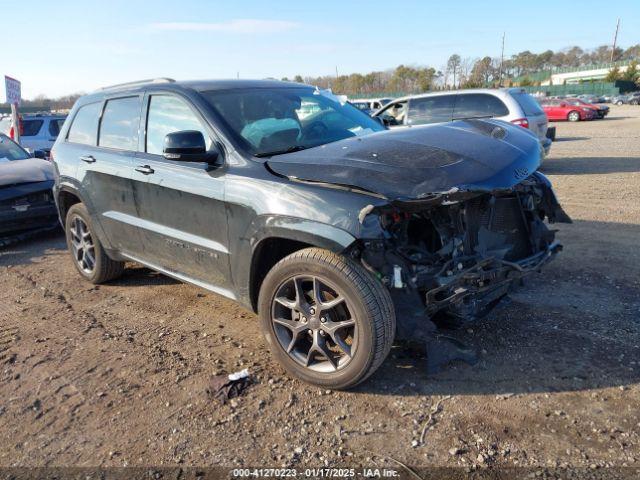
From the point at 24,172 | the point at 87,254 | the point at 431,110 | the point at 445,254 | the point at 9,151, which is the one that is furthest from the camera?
the point at 431,110

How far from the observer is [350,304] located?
3.00 m

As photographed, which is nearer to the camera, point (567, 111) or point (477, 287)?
point (477, 287)

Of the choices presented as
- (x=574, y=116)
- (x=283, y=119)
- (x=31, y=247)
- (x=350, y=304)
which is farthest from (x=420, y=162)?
(x=574, y=116)

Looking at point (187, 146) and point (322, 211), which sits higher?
point (187, 146)

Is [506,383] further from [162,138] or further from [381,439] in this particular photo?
[162,138]

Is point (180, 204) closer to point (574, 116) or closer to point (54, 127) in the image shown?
point (54, 127)

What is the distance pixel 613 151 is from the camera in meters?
14.4

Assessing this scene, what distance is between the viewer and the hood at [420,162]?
2.99 m

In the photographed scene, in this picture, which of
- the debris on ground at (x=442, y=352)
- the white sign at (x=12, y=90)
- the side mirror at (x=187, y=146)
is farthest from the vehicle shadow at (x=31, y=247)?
the white sign at (x=12, y=90)

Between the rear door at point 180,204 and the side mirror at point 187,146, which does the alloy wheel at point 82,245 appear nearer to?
the rear door at point 180,204

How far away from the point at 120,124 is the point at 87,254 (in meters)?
1.60

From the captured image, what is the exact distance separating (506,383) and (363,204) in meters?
1.47

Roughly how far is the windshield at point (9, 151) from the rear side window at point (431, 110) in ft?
24.8

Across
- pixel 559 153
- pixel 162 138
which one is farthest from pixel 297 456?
pixel 559 153
